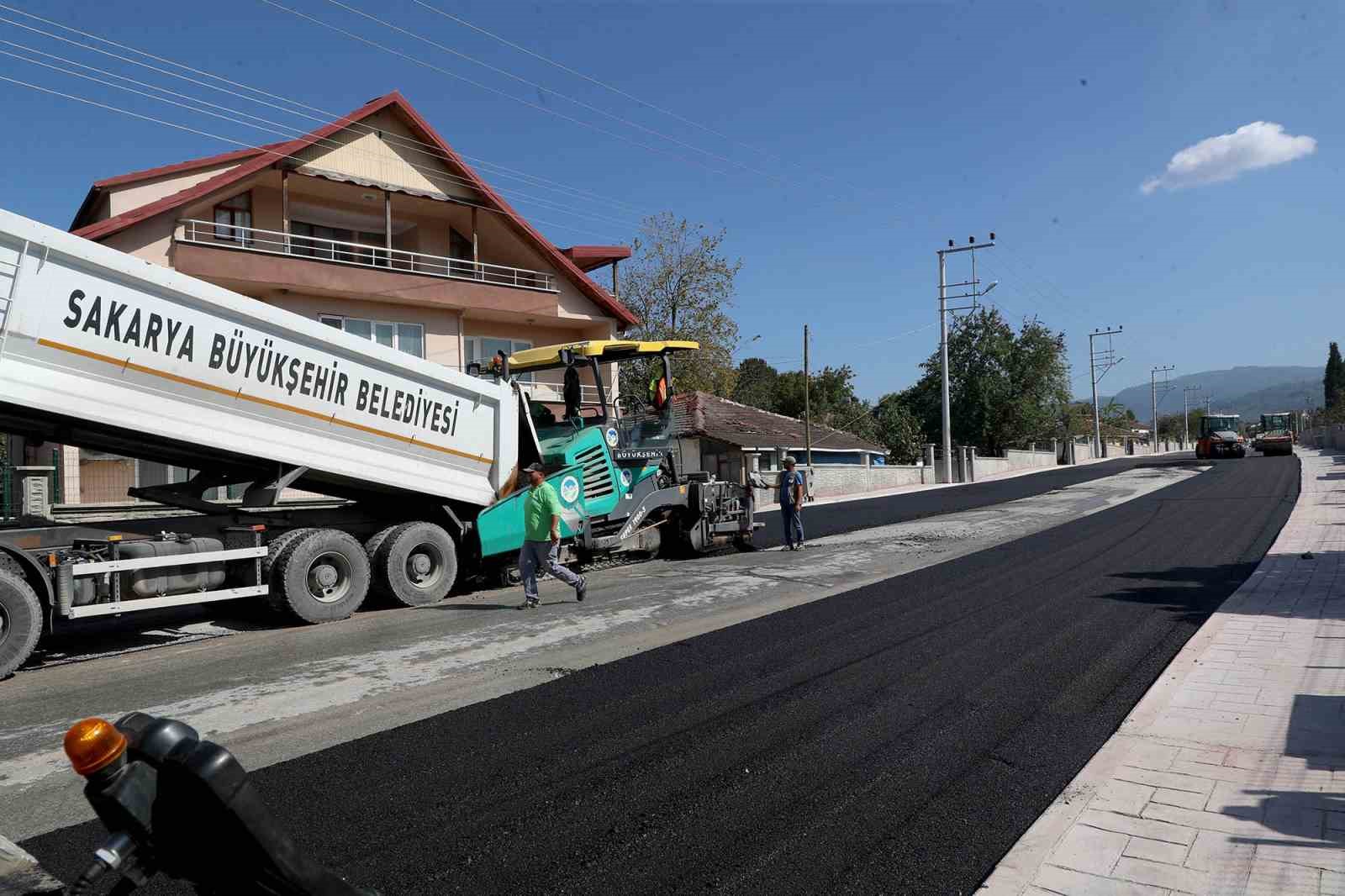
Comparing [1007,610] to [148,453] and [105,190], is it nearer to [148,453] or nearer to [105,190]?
[148,453]

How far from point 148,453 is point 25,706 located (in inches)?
114

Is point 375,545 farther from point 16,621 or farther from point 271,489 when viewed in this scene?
point 16,621

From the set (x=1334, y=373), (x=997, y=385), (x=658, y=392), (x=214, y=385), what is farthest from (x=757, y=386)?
(x=1334, y=373)

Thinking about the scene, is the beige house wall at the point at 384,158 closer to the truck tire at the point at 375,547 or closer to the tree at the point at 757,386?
the truck tire at the point at 375,547

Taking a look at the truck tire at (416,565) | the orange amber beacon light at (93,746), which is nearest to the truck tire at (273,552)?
the truck tire at (416,565)

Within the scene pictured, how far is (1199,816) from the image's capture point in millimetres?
4113

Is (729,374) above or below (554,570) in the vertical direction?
above

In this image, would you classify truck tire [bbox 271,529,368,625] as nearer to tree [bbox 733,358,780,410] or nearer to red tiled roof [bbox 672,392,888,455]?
red tiled roof [bbox 672,392,888,455]

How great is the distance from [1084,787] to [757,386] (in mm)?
65543

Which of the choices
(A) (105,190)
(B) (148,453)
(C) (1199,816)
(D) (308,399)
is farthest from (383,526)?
(A) (105,190)

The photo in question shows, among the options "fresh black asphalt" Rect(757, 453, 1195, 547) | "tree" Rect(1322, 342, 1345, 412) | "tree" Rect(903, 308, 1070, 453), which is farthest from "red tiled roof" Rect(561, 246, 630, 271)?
"tree" Rect(1322, 342, 1345, 412)

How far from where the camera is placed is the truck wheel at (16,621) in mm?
6883

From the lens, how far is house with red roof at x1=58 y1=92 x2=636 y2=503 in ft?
64.8

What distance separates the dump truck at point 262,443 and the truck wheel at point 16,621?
0.01 meters
